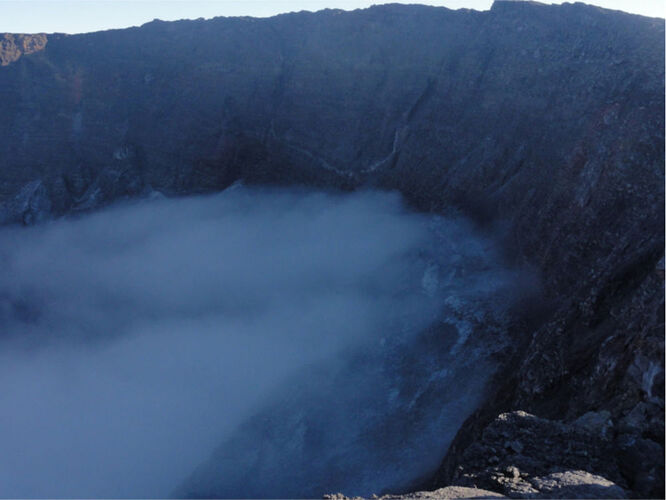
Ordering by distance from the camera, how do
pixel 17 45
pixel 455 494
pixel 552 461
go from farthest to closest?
pixel 17 45, pixel 552 461, pixel 455 494

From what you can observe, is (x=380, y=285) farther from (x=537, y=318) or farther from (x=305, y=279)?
(x=537, y=318)

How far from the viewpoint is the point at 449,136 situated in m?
23.1

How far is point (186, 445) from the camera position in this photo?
16547 millimetres

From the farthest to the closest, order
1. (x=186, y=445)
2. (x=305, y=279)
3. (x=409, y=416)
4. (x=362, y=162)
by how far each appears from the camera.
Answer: (x=362, y=162), (x=305, y=279), (x=186, y=445), (x=409, y=416)

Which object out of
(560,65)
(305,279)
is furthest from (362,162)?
(560,65)

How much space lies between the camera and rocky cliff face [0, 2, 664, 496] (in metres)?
11.4

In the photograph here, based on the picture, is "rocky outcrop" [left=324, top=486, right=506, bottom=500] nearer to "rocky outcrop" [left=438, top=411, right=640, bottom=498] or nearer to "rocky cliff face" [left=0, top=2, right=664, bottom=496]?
"rocky outcrop" [left=438, top=411, right=640, bottom=498]

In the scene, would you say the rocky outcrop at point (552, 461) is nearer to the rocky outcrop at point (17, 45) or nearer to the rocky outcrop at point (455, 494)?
the rocky outcrop at point (455, 494)

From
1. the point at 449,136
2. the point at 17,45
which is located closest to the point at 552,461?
the point at 449,136

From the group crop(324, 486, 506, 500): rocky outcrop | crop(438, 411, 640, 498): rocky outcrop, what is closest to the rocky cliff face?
crop(438, 411, 640, 498): rocky outcrop

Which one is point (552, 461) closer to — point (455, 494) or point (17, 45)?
point (455, 494)

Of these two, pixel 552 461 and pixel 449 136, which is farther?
pixel 449 136

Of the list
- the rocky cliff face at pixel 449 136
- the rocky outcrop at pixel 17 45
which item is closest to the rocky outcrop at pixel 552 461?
the rocky cliff face at pixel 449 136

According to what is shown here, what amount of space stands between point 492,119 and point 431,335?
863cm
